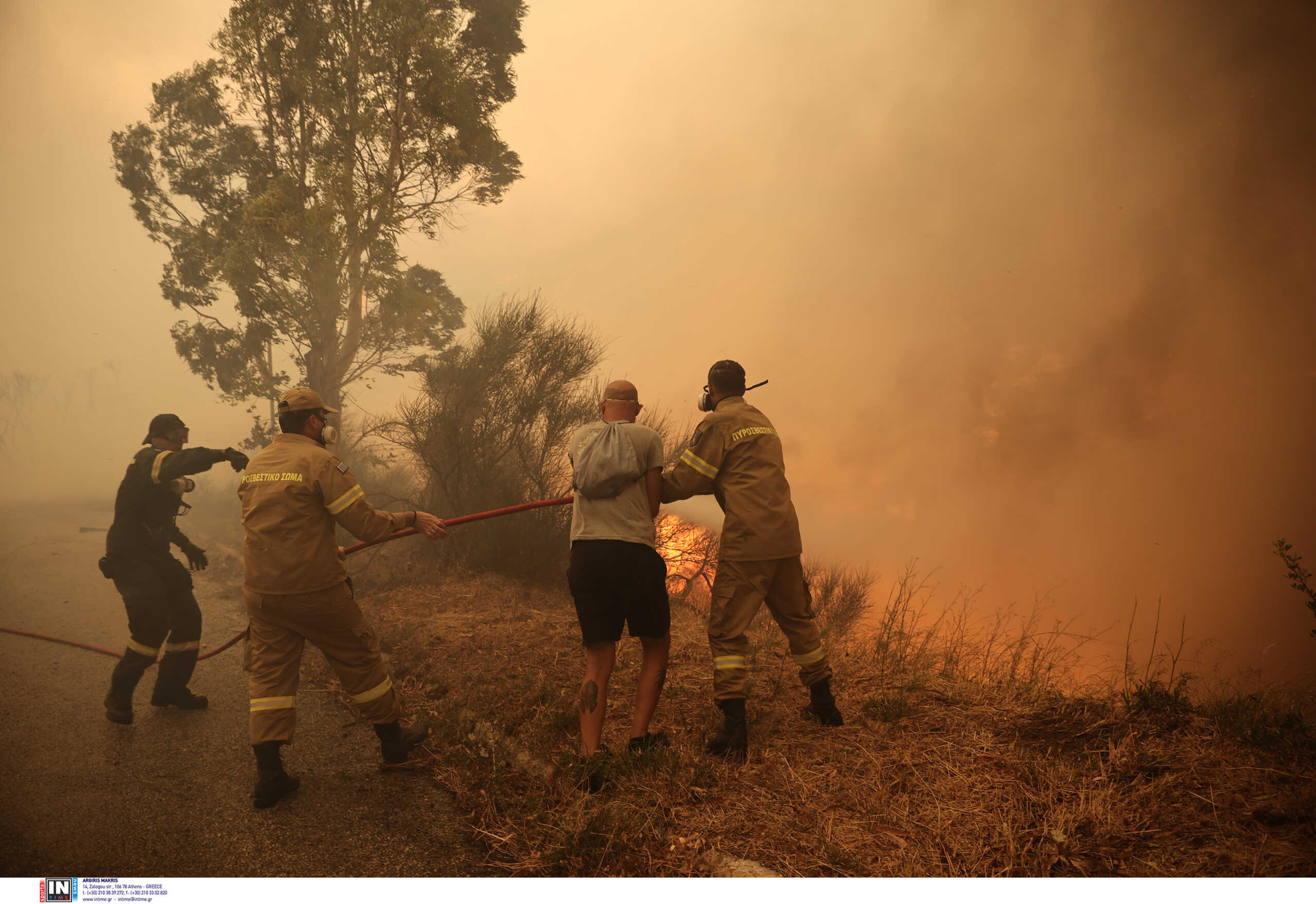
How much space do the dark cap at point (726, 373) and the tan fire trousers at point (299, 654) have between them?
96.0 inches

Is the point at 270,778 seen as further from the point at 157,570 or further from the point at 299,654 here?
the point at 157,570

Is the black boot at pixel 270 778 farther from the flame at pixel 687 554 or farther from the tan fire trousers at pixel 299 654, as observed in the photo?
the flame at pixel 687 554

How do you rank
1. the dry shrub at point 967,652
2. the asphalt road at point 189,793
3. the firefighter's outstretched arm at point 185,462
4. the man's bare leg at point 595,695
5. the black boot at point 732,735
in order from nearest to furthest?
the asphalt road at point 189,793 → the man's bare leg at point 595,695 → the black boot at point 732,735 → the firefighter's outstretched arm at point 185,462 → the dry shrub at point 967,652

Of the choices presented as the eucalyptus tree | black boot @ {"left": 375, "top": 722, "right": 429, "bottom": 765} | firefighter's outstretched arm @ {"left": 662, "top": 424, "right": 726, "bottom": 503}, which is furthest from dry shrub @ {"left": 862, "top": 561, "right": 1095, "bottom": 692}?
the eucalyptus tree

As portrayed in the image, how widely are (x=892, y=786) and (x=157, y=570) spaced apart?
4961mm

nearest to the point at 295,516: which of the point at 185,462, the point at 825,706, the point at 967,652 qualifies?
the point at 185,462

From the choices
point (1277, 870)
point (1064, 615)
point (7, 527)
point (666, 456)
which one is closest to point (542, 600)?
point (666, 456)

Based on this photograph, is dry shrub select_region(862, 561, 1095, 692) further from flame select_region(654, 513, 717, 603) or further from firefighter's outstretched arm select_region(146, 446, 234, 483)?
firefighter's outstretched arm select_region(146, 446, 234, 483)

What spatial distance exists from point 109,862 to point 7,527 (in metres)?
12.6

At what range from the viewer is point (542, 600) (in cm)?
671

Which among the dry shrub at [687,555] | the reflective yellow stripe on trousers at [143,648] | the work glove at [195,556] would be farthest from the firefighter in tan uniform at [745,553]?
the dry shrub at [687,555]

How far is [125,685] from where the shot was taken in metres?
3.85

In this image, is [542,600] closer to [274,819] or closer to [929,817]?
[274,819]

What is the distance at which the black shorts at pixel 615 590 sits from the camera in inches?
116
